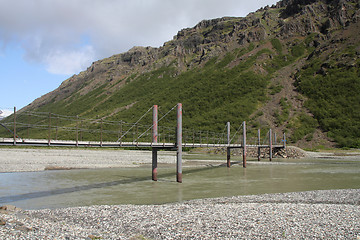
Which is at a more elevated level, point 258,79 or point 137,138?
point 258,79

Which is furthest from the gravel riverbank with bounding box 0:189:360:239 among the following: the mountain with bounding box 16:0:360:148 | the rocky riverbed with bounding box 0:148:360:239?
the mountain with bounding box 16:0:360:148

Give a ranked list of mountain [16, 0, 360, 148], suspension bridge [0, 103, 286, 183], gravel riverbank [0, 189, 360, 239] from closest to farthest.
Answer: gravel riverbank [0, 189, 360, 239], suspension bridge [0, 103, 286, 183], mountain [16, 0, 360, 148]

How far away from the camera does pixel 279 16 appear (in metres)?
117

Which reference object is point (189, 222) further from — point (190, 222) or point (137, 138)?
point (137, 138)

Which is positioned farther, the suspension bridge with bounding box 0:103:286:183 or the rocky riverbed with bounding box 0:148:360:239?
the suspension bridge with bounding box 0:103:286:183

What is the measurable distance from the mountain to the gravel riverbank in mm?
47612

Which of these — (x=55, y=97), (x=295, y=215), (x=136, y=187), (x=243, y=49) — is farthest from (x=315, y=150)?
(x=55, y=97)

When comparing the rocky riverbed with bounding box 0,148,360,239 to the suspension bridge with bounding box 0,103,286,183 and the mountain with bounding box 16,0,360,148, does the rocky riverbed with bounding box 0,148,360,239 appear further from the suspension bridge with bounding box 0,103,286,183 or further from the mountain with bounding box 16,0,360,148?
the mountain with bounding box 16,0,360,148

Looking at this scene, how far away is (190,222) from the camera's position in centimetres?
756

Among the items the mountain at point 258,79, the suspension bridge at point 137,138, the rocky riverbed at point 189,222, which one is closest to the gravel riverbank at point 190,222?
the rocky riverbed at point 189,222

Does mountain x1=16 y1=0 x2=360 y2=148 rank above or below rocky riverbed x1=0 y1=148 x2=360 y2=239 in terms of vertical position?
above

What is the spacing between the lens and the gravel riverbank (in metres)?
6.30

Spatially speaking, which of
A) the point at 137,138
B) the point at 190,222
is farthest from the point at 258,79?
the point at 190,222

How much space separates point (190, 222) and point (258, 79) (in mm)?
74929
